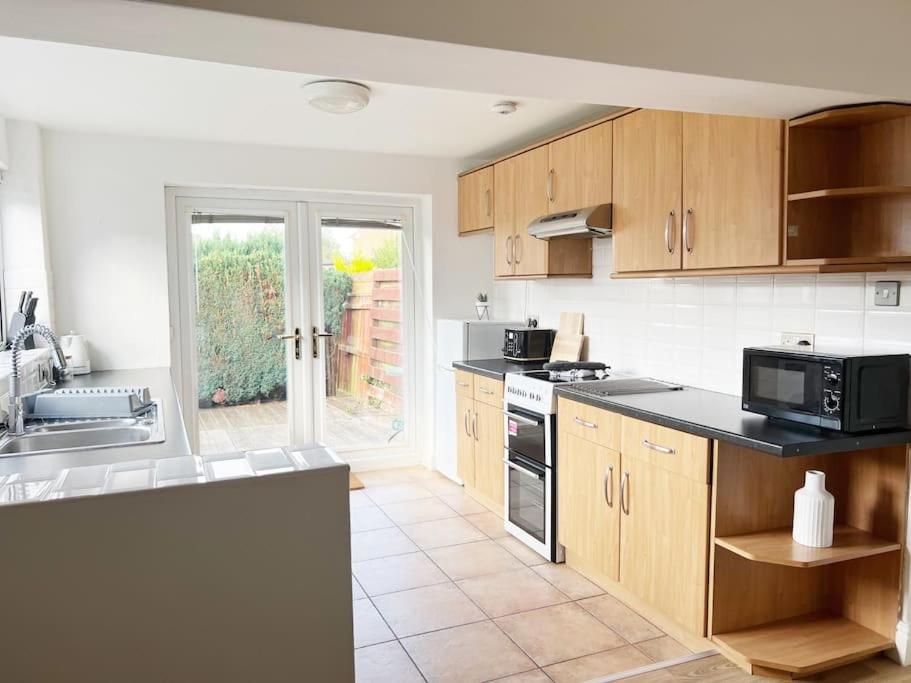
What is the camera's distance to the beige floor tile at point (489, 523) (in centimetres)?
382

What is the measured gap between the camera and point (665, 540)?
2.63 m

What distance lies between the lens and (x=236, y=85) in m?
3.10

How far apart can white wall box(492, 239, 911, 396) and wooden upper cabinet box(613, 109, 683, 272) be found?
0.34 m

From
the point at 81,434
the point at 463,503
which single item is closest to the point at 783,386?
the point at 463,503

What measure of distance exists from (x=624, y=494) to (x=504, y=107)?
6.59 feet

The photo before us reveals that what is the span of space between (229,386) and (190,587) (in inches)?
134

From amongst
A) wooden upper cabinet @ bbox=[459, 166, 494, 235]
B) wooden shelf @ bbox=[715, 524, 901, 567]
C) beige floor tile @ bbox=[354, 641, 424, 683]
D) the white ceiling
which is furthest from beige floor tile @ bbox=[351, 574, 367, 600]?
wooden upper cabinet @ bbox=[459, 166, 494, 235]

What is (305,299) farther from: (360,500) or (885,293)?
(885,293)

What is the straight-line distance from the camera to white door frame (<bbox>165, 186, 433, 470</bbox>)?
440 cm

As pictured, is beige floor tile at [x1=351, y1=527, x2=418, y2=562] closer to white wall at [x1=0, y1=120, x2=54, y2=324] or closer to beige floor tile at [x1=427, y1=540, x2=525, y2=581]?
beige floor tile at [x1=427, y1=540, x2=525, y2=581]

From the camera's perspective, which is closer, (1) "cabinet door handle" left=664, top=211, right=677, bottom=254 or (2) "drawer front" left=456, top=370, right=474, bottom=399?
(1) "cabinet door handle" left=664, top=211, right=677, bottom=254

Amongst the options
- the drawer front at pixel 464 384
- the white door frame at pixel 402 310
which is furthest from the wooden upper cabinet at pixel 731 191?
the white door frame at pixel 402 310

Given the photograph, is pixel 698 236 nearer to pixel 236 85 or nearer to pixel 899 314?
pixel 899 314

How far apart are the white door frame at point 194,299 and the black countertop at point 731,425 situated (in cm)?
235
